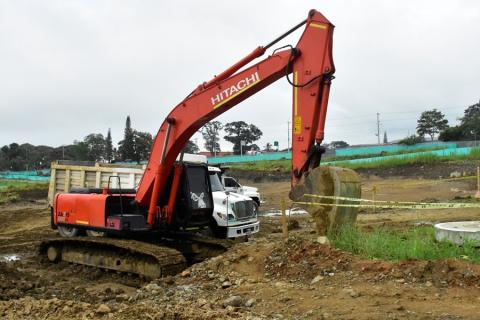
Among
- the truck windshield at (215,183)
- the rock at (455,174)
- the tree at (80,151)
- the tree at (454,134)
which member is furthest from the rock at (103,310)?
the tree at (80,151)

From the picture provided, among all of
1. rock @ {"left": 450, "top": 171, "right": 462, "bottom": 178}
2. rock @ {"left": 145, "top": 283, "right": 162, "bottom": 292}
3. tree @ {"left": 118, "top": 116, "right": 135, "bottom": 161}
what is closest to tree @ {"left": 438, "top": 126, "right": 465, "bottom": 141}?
rock @ {"left": 450, "top": 171, "right": 462, "bottom": 178}

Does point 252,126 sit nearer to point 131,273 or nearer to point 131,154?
point 131,154

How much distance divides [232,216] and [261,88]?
12.9 ft

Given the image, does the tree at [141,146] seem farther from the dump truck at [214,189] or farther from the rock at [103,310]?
the rock at [103,310]

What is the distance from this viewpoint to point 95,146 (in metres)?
107

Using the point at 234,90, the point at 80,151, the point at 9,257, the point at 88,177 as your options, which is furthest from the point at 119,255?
the point at 80,151

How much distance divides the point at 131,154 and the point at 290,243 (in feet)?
257

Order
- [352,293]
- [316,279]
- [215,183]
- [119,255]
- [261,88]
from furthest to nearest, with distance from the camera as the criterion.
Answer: [215,183]
[119,255]
[261,88]
[316,279]
[352,293]

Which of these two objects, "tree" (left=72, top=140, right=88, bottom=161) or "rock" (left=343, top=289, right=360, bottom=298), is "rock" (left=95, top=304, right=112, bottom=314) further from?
"tree" (left=72, top=140, right=88, bottom=161)

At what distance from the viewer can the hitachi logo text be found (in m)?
8.91

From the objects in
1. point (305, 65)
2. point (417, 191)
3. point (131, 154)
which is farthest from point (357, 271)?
point (131, 154)

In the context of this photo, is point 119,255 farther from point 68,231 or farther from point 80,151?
point 80,151

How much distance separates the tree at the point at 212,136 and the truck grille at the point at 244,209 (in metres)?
85.9

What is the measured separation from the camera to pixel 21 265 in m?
11.1
